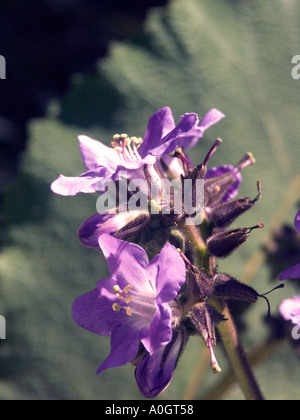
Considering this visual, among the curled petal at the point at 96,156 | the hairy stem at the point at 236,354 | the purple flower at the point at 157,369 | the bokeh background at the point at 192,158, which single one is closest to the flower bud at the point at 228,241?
the hairy stem at the point at 236,354

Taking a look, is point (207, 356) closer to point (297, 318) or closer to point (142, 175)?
point (297, 318)

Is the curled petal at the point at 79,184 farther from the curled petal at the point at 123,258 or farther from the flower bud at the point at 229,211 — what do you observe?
the flower bud at the point at 229,211

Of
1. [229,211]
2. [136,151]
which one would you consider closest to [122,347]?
[229,211]

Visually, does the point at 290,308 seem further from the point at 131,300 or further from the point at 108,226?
the point at 108,226

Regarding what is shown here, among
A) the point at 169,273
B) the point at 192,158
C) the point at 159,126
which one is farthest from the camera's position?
the point at 192,158

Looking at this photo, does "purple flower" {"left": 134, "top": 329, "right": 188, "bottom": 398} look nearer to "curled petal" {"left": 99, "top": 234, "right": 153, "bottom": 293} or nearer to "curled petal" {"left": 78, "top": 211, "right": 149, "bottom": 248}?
"curled petal" {"left": 99, "top": 234, "right": 153, "bottom": 293}

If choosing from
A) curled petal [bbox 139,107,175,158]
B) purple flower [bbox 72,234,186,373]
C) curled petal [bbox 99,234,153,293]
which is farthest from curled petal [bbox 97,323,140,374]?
curled petal [bbox 139,107,175,158]
